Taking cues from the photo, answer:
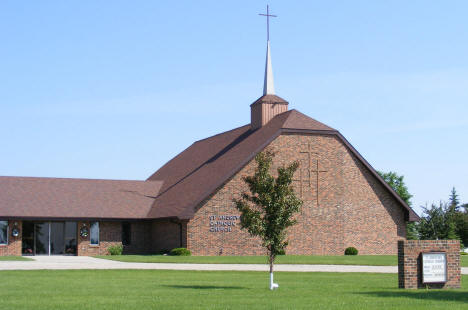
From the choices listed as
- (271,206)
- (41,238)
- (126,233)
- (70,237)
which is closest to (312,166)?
(126,233)

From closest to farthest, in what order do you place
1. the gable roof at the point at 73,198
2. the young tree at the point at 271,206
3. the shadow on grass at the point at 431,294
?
the shadow on grass at the point at 431,294
the young tree at the point at 271,206
the gable roof at the point at 73,198

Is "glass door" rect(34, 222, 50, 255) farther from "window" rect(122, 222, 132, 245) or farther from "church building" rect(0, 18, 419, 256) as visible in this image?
"window" rect(122, 222, 132, 245)

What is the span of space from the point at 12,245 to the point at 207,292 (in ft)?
92.7

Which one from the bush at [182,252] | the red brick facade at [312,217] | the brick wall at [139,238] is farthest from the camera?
the brick wall at [139,238]

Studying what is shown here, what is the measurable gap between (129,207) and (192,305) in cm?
3208

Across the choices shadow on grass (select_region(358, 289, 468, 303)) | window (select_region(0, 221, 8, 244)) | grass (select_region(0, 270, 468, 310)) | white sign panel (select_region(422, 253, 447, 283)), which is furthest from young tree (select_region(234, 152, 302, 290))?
window (select_region(0, 221, 8, 244))

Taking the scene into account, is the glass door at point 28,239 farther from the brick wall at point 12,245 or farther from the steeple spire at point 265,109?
the steeple spire at point 265,109

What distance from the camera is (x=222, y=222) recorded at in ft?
133

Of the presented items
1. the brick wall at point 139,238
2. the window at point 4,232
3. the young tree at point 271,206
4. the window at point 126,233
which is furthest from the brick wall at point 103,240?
the young tree at point 271,206

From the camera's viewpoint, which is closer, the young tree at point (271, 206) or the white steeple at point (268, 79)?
the young tree at point (271, 206)

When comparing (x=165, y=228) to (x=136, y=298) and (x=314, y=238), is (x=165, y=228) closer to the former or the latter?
(x=314, y=238)

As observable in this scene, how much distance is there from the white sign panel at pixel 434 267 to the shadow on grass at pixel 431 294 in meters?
0.94

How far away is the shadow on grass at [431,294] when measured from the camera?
17.4 m

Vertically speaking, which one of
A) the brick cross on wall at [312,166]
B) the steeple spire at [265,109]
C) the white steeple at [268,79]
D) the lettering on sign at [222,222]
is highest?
the white steeple at [268,79]
